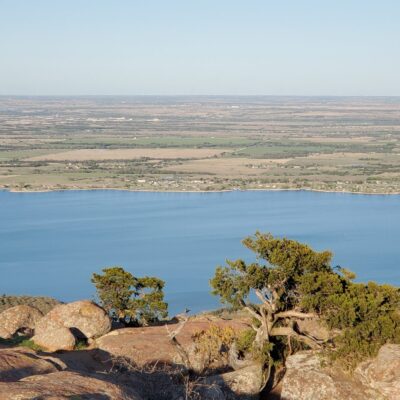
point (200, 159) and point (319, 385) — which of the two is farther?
point (200, 159)

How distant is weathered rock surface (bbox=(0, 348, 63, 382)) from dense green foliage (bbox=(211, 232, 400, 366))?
5.71m

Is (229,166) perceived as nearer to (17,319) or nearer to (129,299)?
(129,299)

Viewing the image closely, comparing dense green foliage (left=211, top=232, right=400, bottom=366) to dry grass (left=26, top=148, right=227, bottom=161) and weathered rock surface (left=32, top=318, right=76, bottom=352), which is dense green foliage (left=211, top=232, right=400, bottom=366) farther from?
dry grass (left=26, top=148, right=227, bottom=161)

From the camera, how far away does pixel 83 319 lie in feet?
66.3

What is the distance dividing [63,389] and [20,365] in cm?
268

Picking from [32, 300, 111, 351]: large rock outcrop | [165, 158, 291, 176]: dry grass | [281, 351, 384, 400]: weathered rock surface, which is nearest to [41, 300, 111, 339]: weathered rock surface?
[32, 300, 111, 351]: large rock outcrop

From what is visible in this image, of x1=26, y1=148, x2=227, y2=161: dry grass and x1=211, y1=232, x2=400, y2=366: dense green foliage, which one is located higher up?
x1=211, y1=232, x2=400, y2=366: dense green foliage

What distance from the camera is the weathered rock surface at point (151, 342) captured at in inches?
A: 674

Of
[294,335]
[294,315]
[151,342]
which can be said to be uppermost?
[294,315]

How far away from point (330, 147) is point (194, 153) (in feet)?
85.9

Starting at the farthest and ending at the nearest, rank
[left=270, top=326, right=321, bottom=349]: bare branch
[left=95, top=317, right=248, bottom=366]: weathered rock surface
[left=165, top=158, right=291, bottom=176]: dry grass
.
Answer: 1. [left=165, top=158, right=291, bottom=176]: dry grass
2. [left=270, top=326, right=321, bottom=349]: bare branch
3. [left=95, top=317, right=248, bottom=366]: weathered rock surface

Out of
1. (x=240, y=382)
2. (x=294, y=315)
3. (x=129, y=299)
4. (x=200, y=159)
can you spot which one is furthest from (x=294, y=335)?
(x=200, y=159)

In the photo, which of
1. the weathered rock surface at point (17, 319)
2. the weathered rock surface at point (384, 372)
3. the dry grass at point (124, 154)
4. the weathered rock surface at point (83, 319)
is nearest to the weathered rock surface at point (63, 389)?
the weathered rock surface at point (384, 372)

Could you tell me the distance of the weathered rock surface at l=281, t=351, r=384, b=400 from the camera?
50.5 feet
